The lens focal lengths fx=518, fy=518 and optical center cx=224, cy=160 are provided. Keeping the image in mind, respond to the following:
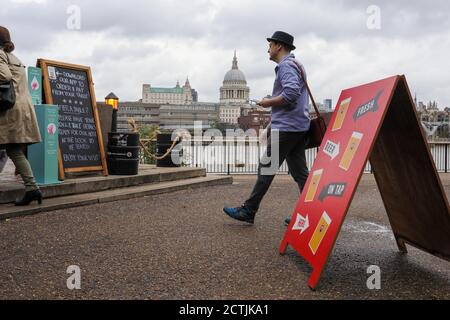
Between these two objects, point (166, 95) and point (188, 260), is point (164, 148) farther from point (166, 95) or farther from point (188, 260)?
point (166, 95)

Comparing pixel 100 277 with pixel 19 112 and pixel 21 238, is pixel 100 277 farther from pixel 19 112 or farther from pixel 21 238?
pixel 19 112

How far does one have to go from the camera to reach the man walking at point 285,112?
534 centimetres

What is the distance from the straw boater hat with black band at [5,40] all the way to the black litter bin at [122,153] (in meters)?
3.24

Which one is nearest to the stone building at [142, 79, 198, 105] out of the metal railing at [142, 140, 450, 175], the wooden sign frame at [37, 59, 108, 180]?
the metal railing at [142, 140, 450, 175]

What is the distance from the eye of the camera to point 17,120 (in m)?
6.02

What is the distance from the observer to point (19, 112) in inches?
237

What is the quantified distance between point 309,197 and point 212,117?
471ft

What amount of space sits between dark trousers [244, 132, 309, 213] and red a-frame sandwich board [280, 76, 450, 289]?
99 cm

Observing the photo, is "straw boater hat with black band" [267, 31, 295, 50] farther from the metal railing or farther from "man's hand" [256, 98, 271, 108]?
the metal railing

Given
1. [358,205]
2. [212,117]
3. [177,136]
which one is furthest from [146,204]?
[212,117]

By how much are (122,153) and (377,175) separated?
5559mm

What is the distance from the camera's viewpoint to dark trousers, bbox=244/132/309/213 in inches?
215

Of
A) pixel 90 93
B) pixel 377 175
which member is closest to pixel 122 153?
pixel 90 93
